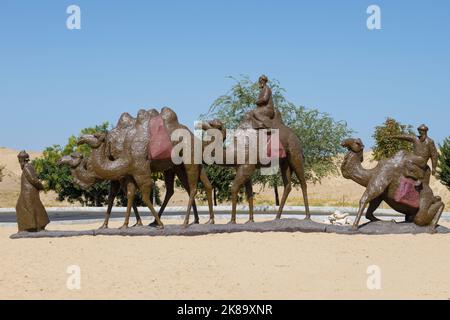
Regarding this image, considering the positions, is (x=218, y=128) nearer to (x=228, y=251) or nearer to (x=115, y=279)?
(x=228, y=251)

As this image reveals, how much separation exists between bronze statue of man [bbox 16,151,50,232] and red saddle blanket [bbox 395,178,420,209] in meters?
8.45

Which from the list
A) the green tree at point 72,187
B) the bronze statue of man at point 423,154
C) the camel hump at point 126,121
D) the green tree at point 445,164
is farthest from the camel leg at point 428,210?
the green tree at point 72,187

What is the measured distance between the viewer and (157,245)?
1437 cm

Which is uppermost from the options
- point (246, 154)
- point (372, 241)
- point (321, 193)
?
point (246, 154)

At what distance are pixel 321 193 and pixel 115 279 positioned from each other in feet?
205

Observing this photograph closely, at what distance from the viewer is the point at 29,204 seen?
15.7 meters

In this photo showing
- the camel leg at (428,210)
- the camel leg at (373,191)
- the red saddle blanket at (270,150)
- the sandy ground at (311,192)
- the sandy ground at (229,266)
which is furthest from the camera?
the sandy ground at (311,192)

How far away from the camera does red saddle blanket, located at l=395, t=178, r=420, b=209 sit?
16.0 m

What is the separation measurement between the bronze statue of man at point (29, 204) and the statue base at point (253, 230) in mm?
212

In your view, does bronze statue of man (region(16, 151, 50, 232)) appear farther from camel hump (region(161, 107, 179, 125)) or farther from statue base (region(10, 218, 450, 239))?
camel hump (region(161, 107, 179, 125))

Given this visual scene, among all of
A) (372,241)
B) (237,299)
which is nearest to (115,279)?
(237,299)

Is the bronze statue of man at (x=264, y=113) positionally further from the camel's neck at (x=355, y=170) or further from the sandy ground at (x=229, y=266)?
the sandy ground at (x=229, y=266)

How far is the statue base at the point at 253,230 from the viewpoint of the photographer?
1589 cm

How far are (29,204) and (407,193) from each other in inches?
350
